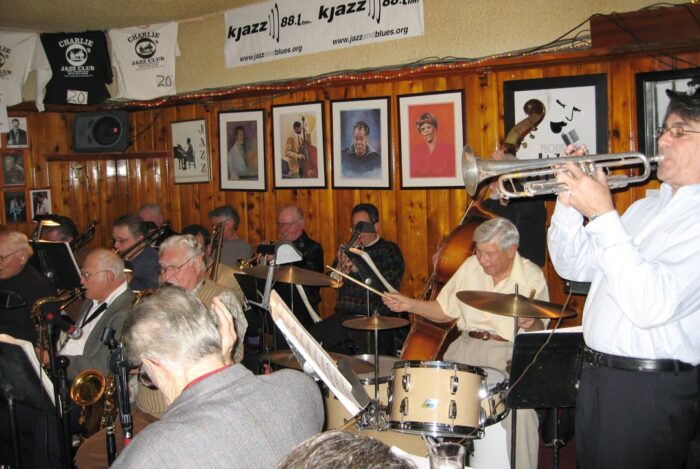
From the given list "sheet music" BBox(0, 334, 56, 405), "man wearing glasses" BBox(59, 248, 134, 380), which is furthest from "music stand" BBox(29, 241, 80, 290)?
"sheet music" BBox(0, 334, 56, 405)

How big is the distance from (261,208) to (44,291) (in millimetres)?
2842

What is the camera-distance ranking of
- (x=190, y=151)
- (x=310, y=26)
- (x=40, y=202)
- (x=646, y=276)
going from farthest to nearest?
(x=40, y=202)
(x=190, y=151)
(x=310, y=26)
(x=646, y=276)

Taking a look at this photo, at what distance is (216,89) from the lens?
24.2 feet

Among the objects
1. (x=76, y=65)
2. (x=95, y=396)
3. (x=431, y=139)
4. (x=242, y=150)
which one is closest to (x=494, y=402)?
(x=95, y=396)

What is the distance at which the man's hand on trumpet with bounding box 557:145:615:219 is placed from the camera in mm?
2381

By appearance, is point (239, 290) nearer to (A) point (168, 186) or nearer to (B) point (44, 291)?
(B) point (44, 291)

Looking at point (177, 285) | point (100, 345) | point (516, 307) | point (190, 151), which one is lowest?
point (100, 345)

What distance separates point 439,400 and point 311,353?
3.55ft

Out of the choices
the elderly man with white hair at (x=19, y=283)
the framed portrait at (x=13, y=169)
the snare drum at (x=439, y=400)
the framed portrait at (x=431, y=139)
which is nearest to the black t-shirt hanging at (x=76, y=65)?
the framed portrait at (x=13, y=169)

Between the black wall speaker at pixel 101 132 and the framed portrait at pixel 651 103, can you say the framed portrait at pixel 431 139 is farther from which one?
the black wall speaker at pixel 101 132

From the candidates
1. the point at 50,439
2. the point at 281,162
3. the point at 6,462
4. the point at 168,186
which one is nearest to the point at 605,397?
the point at 50,439

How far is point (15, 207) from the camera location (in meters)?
7.99

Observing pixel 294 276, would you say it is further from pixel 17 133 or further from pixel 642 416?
pixel 17 133

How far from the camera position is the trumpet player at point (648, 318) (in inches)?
91.5
